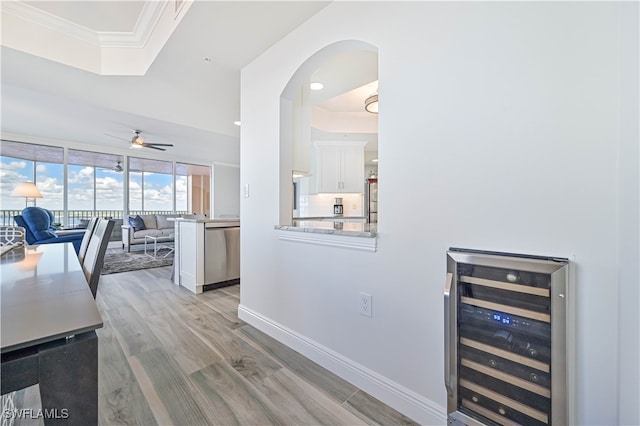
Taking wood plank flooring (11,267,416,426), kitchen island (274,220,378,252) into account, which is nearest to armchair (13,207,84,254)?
wood plank flooring (11,267,416,426)

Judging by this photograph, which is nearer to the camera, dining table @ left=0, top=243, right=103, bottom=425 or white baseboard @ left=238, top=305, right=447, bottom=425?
dining table @ left=0, top=243, right=103, bottom=425

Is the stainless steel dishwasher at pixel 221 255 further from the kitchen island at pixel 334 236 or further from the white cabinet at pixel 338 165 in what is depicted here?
the white cabinet at pixel 338 165

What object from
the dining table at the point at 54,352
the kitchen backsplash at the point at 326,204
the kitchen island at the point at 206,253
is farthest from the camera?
the kitchen backsplash at the point at 326,204

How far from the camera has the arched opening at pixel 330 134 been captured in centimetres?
211

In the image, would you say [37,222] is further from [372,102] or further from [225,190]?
[372,102]

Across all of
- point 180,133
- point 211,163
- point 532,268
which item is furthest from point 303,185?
point 532,268

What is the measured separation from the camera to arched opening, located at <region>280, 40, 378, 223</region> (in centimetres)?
211

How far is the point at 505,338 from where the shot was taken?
1001mm

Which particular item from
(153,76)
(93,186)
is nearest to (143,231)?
(93,186)

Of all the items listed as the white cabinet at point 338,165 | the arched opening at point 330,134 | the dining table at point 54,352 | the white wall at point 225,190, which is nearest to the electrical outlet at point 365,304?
the arched opening at point 330,134

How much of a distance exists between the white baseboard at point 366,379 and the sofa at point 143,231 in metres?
5.13

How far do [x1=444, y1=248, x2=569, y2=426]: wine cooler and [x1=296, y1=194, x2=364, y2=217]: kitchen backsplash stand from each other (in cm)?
487

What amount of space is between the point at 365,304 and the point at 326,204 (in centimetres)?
456

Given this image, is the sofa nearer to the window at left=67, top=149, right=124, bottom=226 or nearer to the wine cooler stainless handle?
the window at left=67, top=149, right=124, bottom=226
